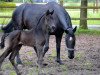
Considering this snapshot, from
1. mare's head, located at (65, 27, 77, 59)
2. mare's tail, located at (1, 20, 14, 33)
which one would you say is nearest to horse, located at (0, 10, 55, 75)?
mare's head, located at (65, 27, 77, 59)

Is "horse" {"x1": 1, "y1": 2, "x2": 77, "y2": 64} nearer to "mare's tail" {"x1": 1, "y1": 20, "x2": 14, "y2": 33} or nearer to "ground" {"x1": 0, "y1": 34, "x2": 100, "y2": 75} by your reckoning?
"mare's tail" {"x1": 1, "y1": 20, "x2": 14, "y2": 33}

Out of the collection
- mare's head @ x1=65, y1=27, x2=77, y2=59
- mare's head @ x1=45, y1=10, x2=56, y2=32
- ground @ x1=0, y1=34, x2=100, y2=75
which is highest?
mare's head @ x1=45, y1=10, x2=56, y2=32

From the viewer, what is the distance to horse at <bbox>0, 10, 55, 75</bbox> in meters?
8.09

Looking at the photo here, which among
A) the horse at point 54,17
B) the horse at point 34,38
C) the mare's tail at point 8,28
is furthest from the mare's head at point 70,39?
the mare's tail at point 8,28

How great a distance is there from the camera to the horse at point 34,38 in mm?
8094

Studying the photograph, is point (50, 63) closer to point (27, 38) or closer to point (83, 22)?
point (27, 38)

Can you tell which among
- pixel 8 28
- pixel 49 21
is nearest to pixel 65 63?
pixel 8 28

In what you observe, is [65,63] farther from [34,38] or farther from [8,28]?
[34,38]

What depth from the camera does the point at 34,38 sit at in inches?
324

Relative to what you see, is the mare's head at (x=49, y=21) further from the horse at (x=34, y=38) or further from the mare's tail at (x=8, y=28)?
the mare's tail at (x=8, y=28)

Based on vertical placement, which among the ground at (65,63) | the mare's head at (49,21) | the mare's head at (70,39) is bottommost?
the ground at (65,63)

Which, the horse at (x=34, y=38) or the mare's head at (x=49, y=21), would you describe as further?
the horse at (x=34, y=38)

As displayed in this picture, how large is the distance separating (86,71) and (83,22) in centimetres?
1188

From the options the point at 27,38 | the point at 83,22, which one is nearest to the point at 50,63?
the point at 27,38
